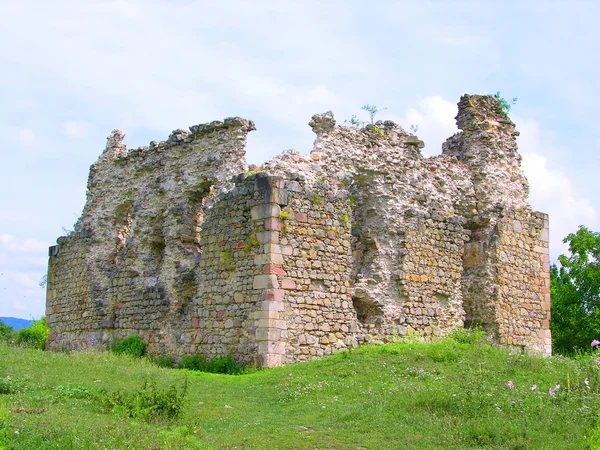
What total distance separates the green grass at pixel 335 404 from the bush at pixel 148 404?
119 millimetres

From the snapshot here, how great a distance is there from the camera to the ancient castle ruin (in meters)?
14.9

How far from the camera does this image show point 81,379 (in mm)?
12141

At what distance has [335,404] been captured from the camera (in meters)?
10.9

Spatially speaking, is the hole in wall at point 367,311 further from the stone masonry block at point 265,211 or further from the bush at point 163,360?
the bush at point 163,360

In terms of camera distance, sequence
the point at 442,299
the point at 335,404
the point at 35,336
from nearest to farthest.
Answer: the point at 335,404
the point at 442,299
the point at 35,336

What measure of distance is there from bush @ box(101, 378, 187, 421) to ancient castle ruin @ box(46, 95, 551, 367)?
4.06m

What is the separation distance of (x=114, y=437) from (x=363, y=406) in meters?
3.44

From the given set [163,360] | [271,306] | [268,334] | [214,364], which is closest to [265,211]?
[271,306]

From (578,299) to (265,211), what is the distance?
17.0 m

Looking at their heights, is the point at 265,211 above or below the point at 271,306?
above

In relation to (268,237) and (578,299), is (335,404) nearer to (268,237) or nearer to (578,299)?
(268,237)

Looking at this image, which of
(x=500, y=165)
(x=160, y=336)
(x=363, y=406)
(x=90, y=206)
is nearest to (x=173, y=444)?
(x=363, y=406)

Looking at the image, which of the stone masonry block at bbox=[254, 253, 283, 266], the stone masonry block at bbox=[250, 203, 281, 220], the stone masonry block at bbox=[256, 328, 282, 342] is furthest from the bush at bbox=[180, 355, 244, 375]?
the stone masonry block at bbox=[250, 203, 281, 220]

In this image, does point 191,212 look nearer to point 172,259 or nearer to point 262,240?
point 172,259
